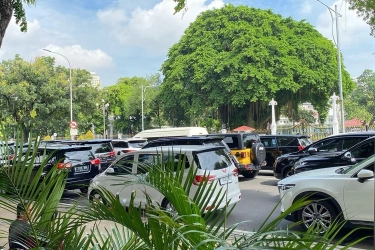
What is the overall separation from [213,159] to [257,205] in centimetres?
210

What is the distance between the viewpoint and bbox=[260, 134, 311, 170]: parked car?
44.7 ft

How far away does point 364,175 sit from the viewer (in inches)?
217

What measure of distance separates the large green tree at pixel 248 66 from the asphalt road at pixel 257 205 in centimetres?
1769

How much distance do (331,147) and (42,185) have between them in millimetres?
10178

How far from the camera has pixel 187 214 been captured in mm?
1756

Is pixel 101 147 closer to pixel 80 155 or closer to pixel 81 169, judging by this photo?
pixel 80 155

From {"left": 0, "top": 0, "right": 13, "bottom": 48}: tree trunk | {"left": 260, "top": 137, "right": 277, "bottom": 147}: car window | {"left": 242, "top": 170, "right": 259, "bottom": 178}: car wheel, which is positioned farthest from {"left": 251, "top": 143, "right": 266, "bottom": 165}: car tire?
{"left": 0, "top": 0, "right": 13, "bottom": 48}: tree trunk

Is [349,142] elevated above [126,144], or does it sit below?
above

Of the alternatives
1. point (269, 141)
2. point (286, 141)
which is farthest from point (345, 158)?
point (269, 141)

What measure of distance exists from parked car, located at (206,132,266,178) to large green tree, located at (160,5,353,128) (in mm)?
17705

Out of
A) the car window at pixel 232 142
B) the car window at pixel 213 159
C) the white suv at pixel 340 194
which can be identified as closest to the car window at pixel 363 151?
the white suv at pixel 340 194

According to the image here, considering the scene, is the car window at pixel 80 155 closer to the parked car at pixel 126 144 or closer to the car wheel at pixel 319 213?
the parked car at pixel 126 144

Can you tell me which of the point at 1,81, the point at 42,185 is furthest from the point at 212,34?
the point at 42,185

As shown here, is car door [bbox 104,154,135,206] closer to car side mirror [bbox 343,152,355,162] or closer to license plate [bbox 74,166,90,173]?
license plate [bbox 74,166,90,173]
